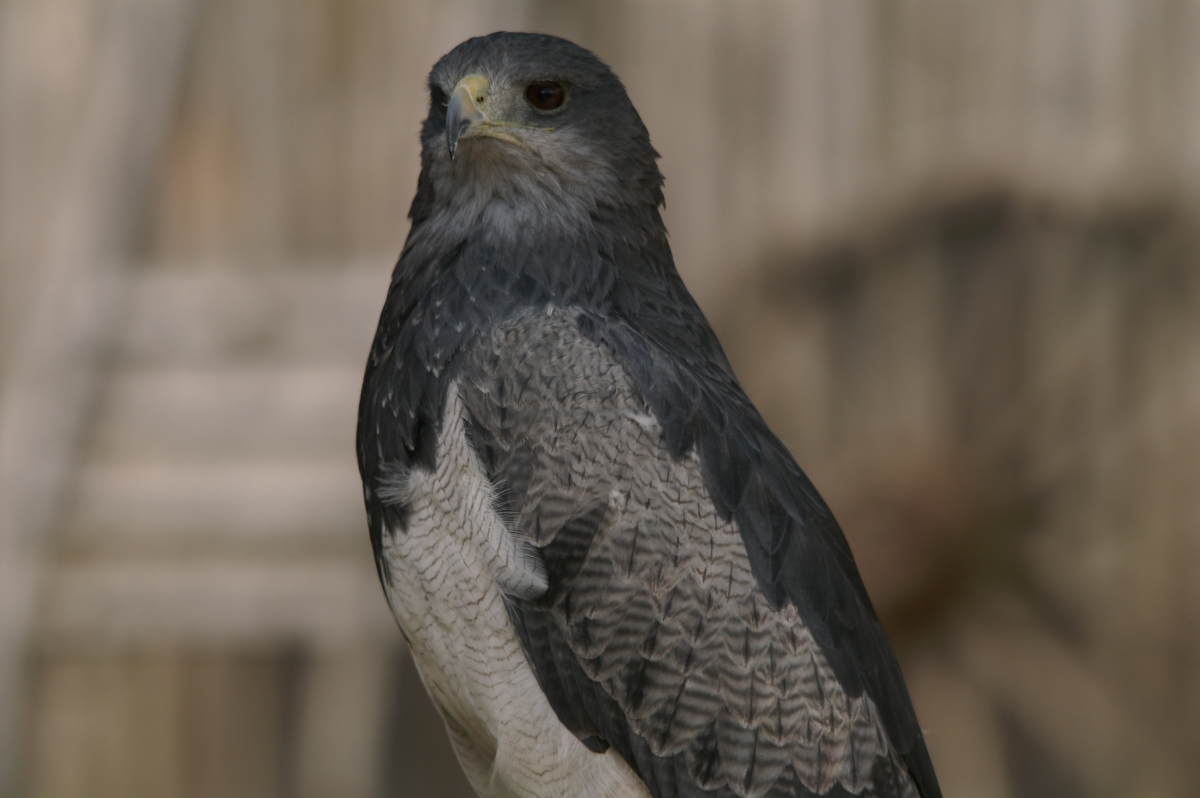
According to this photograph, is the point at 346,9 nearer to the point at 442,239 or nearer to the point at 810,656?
the point at 442,239

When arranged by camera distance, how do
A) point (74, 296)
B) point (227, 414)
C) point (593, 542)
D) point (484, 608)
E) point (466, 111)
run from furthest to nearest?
point (74, 296), point (227, 414), point (466, 111), point (484, 608), point (593, 542)

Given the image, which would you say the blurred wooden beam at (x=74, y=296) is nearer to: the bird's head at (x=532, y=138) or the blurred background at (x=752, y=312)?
the blurred background at (x=752, y=312)

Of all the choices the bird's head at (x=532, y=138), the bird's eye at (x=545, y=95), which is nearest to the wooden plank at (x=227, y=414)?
the bird's head at (x=532, y=138)

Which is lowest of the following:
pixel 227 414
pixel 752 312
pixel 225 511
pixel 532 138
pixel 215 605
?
pixel 215 605

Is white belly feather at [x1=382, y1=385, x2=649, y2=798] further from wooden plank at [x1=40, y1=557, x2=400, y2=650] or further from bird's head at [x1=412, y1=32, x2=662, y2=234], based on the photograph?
wooden plank at [x1=40, y1=557, x2=400, y2=650]

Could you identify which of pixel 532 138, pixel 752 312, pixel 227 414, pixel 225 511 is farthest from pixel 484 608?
pixel 752 312

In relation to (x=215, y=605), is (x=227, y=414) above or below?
above

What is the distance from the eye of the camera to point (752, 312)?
6.46m

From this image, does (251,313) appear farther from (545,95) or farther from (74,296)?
(545,95)

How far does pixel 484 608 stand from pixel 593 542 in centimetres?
30

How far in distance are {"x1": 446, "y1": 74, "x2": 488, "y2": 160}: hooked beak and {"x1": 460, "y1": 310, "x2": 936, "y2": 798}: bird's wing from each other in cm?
64

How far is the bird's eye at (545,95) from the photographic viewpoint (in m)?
3.20

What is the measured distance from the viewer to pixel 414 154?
647 centimetres

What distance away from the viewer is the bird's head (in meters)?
3.15
